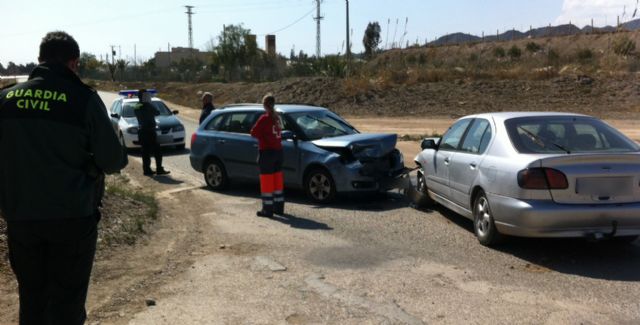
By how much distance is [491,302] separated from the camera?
5027mm

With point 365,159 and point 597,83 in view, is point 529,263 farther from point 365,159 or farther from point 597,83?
point 597,83

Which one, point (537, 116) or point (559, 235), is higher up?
point (537, 116)

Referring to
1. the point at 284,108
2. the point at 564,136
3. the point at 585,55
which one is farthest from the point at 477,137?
the point at 585,55

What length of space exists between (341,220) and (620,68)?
107 ft

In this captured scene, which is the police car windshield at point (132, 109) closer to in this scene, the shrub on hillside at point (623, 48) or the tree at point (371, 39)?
the shrub on hillside at point (623, 48)

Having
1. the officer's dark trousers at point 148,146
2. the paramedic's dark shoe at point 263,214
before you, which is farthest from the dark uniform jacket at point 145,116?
the paramedic's dark shoe at point 263,214

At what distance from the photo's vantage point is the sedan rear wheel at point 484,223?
21.5 ft

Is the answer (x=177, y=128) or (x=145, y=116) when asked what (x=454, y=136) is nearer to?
(x=145, y=116)

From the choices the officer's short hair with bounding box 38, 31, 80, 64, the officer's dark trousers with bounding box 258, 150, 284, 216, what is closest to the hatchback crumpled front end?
the officer's dark trousers with bounding box 258, 150, 284, 216

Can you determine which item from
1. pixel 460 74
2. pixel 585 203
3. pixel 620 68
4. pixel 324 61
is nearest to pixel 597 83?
pixel 620 68

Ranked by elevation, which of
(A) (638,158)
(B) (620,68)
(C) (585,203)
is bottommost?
(C) (585,203)

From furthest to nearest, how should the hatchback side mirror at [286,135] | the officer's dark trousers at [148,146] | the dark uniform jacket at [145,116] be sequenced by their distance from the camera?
the officer's dark trousers at [148,146], the dark uniform jacket at [145,116], the hatchback side mirror at [286,135]

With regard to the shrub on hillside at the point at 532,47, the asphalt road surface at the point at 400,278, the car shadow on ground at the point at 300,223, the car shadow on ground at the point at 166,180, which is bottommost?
the asphalt road surface at the point at 400,278

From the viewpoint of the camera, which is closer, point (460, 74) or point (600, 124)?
point (600, 124)
